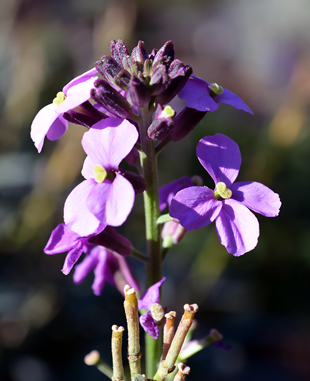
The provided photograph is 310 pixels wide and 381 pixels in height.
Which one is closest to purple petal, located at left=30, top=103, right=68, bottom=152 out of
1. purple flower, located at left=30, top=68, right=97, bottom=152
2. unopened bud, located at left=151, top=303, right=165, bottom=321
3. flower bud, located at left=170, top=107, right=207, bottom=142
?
purple flower, located at left=30, top=68, right=97, bottom=152

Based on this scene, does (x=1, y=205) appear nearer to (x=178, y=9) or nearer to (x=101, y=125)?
(x=101, y=125)

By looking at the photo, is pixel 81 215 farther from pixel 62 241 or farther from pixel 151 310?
pixel 151 310

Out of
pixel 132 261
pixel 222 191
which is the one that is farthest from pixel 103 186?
pixel 132 261

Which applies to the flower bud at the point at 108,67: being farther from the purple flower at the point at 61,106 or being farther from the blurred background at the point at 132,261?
the blurred background at the point at 132,261

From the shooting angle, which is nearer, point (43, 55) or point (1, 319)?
point (1, 319)

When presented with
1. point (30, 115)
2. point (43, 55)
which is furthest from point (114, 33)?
point (30, 115)

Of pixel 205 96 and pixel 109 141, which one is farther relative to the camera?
pixel 205 96

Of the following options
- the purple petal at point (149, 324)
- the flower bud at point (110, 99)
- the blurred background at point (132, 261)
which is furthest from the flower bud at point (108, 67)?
the blurred background at point (132, 261)
